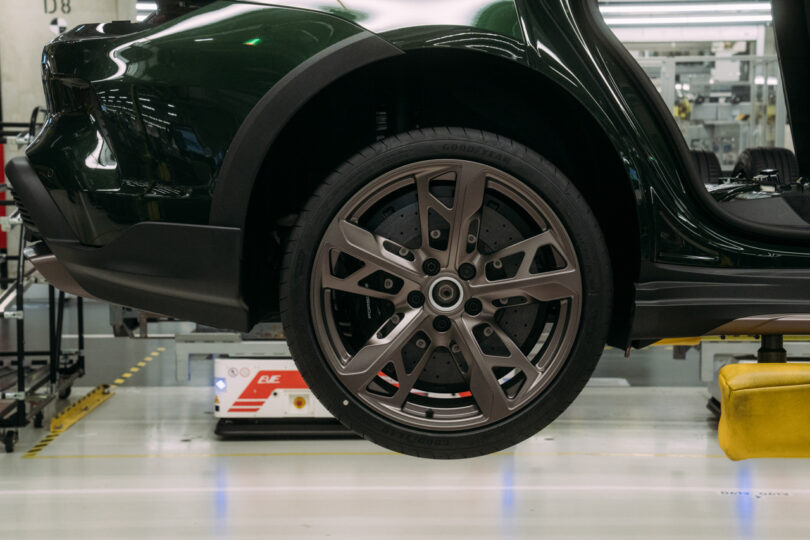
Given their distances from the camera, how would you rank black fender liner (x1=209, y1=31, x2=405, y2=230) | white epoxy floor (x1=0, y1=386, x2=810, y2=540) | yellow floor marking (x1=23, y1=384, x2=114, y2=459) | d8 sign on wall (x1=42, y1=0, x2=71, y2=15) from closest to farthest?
black fender liner (x1=209, y1=31, x2=405, y2=230)
white epoxy floor (x1=0, y1=386, x2=810, y2=540)
yellow floor marking (x1=23, y1=384, x2=114, y2=459)
d8 sign on wall (x1=42, y1=0, x2=71, y2=15)

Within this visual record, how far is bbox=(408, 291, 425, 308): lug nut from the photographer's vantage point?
1491mm

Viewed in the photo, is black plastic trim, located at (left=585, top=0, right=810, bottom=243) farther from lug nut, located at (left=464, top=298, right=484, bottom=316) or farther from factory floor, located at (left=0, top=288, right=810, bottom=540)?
factory floor, located at (left=0, top=288, right=810, bottom=540)

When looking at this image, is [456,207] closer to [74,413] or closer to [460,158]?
[460,158]

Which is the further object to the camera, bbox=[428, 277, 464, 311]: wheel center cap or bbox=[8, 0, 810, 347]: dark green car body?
bbox=[428, 277, 464, 311]: wheel center cap

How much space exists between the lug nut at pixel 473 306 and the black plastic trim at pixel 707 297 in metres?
0.30

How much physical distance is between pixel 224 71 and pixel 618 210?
0.79m

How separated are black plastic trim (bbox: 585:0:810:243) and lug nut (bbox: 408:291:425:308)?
1.81ft

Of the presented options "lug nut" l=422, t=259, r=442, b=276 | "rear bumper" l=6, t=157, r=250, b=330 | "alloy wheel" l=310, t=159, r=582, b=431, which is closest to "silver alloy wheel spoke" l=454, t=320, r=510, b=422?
"alloy wheel" l=310, t=159, r=582, b=431

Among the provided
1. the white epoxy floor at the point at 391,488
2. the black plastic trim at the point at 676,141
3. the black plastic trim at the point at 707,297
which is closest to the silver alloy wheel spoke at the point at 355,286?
the black plastic trim at the point at 707,297

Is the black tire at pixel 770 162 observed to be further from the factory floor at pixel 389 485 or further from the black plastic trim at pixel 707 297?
the black plastic trim at pixel 707 297

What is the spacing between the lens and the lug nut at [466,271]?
4.86 feet

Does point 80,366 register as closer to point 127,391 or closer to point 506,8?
point 127,391

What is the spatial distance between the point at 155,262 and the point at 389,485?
14.4 ft

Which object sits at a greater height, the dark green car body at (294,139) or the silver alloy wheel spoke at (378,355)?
the dark green car body at (294,139)
